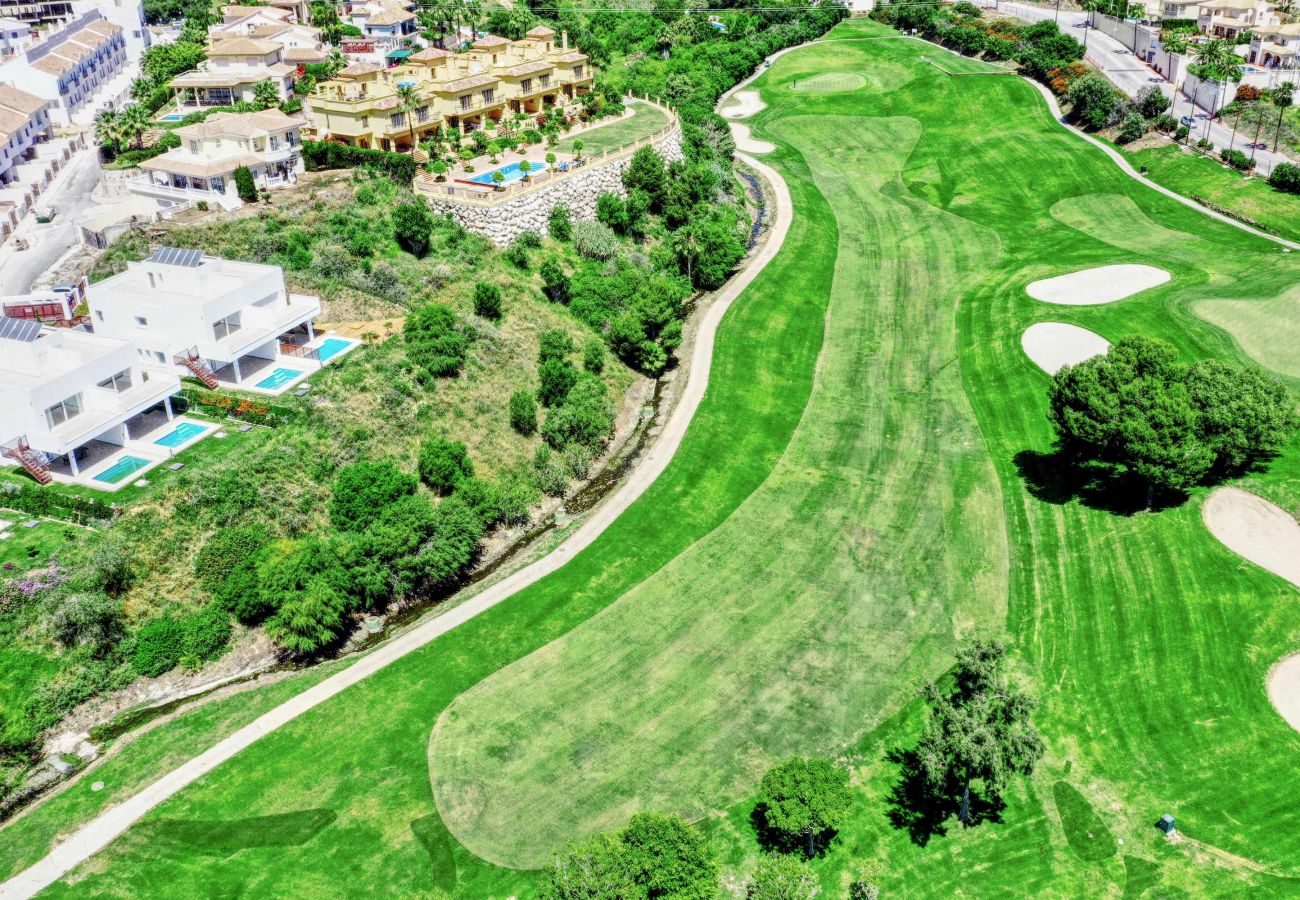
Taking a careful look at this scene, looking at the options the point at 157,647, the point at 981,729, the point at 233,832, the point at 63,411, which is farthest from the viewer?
the point at 63,411

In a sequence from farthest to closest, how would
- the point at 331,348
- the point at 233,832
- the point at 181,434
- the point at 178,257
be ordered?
the point at 331,348
the point at 178,257
the point at 181,434
the point at 233,832

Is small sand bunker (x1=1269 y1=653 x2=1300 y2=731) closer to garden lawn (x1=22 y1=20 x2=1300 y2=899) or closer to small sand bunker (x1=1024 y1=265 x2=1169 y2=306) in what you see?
garden lawn (x1=22 y1=20 x2=1300 y2=899)

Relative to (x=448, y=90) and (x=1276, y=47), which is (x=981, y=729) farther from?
(x=1276, y=47)

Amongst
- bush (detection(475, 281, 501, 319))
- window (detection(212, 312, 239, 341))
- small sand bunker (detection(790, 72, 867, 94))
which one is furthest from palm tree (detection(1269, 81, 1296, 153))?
window (detection(212, 312, 239, 341))

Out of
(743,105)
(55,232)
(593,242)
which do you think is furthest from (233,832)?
(743,105)

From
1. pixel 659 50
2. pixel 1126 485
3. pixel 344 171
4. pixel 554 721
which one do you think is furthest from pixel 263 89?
pixel 1126 485

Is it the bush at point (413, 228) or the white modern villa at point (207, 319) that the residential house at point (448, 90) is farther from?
the white modern villa at point (207, 319)

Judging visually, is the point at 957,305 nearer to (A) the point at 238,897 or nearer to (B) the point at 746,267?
(B) the point at 746,267
